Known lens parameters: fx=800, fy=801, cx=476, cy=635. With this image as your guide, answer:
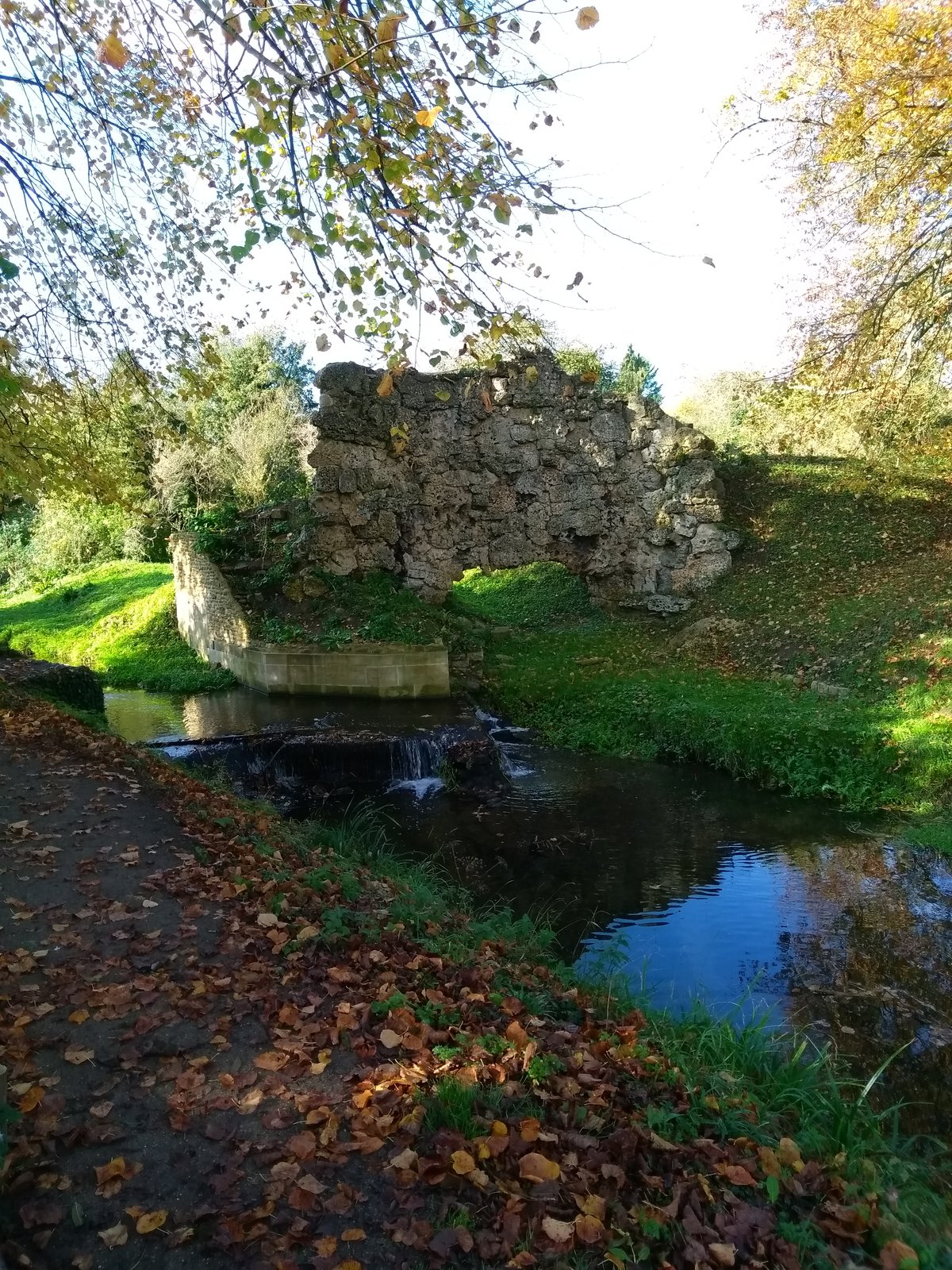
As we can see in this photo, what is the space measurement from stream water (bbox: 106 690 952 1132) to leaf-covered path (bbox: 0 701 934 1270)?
1.61 metres

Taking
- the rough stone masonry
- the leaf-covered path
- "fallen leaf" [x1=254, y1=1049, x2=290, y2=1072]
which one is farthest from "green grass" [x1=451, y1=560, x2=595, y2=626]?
"fallen leaf" [x1=254, y1=1049, x2=290, y2=1072]

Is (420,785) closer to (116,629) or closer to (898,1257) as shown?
(898,1257)

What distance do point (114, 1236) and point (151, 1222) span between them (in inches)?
3.9

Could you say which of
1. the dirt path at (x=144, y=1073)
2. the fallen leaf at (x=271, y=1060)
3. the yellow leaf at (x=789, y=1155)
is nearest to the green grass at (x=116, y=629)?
the dirt path at (x=144, y=1073)

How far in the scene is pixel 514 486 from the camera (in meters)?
16.9

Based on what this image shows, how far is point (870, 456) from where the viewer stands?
54.9ft

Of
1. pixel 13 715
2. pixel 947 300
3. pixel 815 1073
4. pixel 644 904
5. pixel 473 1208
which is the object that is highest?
pixel 947 300

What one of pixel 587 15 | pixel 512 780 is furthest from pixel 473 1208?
pixel 512 780

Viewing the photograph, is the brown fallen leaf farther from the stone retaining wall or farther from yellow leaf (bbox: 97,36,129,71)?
the stone retaining wall

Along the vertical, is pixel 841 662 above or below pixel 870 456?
below

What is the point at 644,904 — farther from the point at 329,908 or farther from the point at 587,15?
the point at 587,15

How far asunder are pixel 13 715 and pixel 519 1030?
7.51 m

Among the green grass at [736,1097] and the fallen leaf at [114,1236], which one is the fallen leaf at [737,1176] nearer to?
the green grass at [736,1097]

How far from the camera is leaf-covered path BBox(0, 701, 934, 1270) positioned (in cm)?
234
